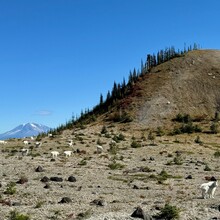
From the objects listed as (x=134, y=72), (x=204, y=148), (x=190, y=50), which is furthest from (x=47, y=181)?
(x=190, y=50)

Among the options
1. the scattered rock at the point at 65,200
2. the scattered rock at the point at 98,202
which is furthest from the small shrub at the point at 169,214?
the scattered rock at the point at 65,200

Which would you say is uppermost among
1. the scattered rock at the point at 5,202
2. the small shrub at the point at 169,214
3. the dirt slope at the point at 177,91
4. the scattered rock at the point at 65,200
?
the dirt slope at the point at 177,91

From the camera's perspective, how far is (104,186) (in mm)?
27078

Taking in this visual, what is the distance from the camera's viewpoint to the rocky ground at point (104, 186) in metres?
19.4

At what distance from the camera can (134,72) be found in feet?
393

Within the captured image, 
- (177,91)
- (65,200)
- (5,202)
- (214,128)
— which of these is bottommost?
(65,200)

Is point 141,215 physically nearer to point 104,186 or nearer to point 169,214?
point 169,214

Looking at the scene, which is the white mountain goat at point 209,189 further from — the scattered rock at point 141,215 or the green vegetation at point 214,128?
the green vegetation at point 214,128

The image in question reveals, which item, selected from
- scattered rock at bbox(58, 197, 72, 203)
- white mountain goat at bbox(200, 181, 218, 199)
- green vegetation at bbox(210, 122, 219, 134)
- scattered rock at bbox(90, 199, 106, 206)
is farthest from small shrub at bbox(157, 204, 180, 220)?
green vegetation at bbox(210, 122, 219, 134)

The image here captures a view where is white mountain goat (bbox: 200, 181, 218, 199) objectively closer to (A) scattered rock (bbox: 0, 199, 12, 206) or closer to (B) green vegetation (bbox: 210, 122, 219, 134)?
(A) scattered rock (bbox: 0, 199, 12, 206)

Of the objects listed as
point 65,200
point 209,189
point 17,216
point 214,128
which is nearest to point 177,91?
point 214,128

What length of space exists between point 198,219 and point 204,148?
4167 centimetres

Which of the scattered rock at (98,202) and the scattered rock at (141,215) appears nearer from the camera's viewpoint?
the scattered rock at (141,215)

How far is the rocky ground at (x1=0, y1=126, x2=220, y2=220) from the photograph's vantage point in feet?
63.5
